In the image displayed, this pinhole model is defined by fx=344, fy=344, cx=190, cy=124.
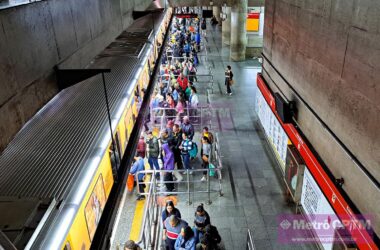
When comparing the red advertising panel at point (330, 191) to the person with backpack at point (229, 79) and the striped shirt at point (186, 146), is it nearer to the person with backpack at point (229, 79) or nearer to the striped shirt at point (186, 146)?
the striped shirt at point (186, 146)

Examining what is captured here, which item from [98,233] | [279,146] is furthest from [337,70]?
[98,233]

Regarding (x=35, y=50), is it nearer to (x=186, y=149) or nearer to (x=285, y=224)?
(x=186, y=149)

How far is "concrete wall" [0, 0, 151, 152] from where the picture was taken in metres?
2.80

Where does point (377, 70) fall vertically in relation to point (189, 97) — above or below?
above

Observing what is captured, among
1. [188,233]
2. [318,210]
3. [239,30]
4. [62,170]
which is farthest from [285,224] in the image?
[239,30]

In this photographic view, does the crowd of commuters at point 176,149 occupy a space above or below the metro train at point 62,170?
below

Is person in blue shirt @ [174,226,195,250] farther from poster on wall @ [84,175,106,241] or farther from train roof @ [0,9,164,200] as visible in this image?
train roof @ [0,9,164,200]

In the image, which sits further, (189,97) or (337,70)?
(189,97)

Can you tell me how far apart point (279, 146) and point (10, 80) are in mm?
6647

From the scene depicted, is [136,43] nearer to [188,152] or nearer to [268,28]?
[188,152]

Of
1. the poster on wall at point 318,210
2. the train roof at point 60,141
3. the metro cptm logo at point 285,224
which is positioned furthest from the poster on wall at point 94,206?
the metro cptm logo at point 285,224

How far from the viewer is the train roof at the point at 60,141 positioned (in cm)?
268

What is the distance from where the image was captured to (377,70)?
391 centimetres

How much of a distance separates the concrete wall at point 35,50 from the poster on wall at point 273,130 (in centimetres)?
478
